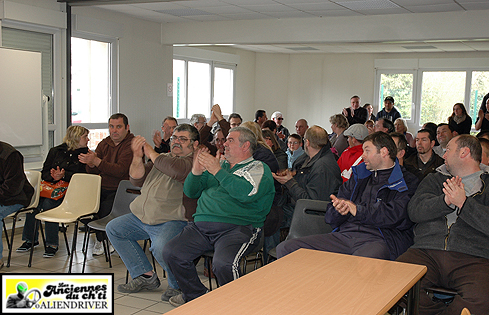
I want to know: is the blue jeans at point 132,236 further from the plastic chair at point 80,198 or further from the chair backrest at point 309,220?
the chair backrest at point 309,220

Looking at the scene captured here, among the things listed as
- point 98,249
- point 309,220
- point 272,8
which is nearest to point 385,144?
point 309,220

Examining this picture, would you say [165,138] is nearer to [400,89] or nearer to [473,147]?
[473,147]

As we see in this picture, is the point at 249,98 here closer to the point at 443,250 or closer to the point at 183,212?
the point at 183,212

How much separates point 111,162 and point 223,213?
1.87 meters

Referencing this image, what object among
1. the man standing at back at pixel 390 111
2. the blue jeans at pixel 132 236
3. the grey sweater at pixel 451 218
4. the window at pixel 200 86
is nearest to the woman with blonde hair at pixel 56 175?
the blue jeans at pixel 132 236

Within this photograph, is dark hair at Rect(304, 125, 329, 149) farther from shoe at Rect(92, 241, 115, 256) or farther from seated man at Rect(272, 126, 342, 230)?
shoe at Rect(92, 241, 115, 256)

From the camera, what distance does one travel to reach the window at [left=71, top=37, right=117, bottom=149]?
741 centimetres

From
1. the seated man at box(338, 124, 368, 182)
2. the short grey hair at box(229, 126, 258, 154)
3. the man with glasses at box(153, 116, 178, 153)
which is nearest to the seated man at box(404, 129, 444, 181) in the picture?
the seated man at box(338, 124, 368, 182)

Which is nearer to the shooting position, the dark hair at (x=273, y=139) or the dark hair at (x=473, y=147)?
the dark hair at (x=473, y=147)

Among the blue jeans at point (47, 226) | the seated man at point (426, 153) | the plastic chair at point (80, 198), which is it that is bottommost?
the blue jeans at point (47, 226)

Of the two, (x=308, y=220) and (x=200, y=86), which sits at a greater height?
(x=200, y=86)

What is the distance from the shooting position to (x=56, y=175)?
5.02 m

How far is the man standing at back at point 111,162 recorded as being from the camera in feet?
15.7

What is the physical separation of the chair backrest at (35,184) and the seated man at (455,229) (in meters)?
3.45
